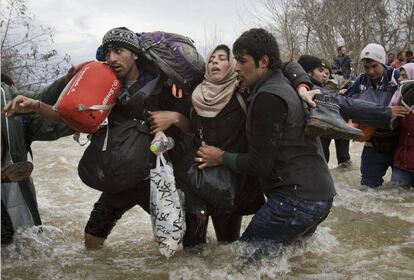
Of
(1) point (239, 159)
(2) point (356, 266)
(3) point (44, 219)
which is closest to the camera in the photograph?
(1) point (239, 159)

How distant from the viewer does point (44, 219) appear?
200 inches

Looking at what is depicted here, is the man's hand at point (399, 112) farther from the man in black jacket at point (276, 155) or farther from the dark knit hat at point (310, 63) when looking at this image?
the man in black jacket at point (276, 155)

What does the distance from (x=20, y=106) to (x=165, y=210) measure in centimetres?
99

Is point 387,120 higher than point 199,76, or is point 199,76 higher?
point 199,76

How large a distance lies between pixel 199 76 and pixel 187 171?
1.91 feet

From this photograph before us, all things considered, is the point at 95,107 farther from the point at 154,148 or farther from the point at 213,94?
the point at 213,94

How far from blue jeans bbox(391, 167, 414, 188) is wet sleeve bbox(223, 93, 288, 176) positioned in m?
3.10

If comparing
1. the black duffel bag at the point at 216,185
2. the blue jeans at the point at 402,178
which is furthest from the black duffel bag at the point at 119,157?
the blue jeans at the point at 402,178

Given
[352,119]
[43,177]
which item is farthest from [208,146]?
[43,177]

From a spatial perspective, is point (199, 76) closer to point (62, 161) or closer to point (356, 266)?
point (356, 266)

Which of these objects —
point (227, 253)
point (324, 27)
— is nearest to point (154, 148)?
point (227, 253)

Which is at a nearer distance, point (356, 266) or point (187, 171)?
point (187, 171)

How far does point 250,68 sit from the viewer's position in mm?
2758

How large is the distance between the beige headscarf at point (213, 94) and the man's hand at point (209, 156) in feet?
0.65
